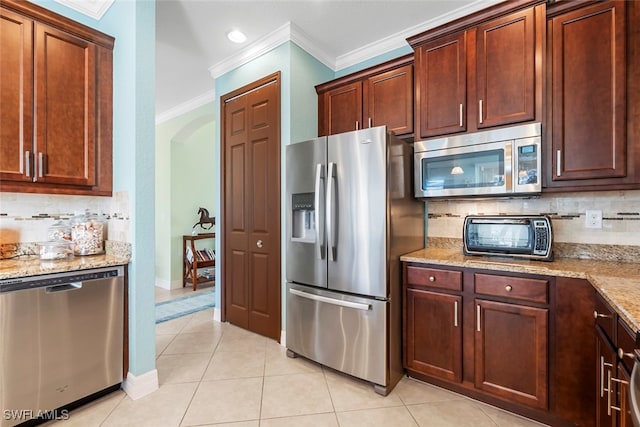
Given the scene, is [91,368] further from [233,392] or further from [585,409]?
[585,409]

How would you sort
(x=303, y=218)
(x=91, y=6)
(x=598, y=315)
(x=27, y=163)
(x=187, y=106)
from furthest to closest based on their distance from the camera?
1. (x=187, y=106)
2. (x=303, y=218)
3. (x=91, y=6)
4. (x=27, y=163)
5. (x=598, y=315)

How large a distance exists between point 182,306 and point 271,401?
2.49 metres

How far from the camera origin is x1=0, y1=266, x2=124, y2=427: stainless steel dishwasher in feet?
4.99

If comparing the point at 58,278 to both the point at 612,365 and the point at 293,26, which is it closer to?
the point at 293,26

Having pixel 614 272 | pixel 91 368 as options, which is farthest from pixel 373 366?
pixel 91 368

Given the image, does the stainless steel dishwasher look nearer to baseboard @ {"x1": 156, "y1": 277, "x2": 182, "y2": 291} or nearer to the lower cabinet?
the lower cabinet

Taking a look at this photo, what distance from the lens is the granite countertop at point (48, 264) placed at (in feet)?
5.08

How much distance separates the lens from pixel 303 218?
2.50 metres

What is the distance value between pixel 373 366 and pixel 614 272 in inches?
58.4

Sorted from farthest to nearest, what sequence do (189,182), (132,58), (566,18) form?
1. (189,182)
2. (132,58)
3. (566,18)

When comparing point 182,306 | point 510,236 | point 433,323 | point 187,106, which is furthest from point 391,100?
point 182,306

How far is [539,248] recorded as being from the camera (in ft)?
6.07

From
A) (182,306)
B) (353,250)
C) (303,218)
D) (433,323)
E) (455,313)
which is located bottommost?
(182,306)

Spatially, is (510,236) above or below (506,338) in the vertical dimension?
above
